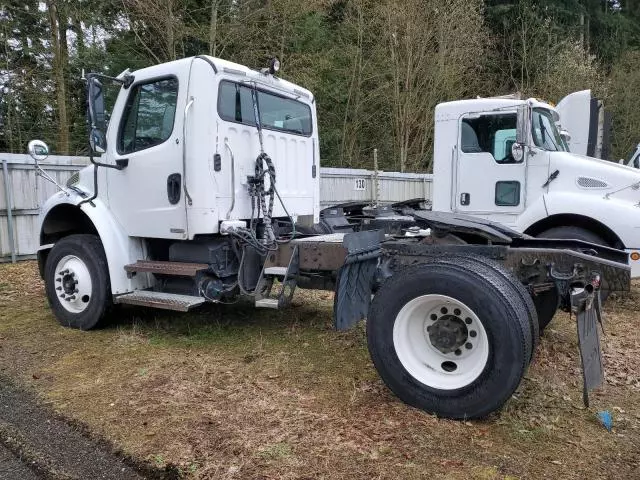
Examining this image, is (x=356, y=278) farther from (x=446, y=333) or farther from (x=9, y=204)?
(x=9, y=204)

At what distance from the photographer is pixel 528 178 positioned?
23.3 feet

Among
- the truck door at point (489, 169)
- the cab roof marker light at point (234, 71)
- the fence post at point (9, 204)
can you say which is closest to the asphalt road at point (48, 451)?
the cab roof marker light at point (234, 71)

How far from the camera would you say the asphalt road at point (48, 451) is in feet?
9.73

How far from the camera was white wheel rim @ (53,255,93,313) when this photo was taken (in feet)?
18.1

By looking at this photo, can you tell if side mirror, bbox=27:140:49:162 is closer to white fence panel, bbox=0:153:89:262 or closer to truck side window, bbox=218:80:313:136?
truck side window, bbox=218:80:313:136

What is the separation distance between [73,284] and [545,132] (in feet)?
20.3

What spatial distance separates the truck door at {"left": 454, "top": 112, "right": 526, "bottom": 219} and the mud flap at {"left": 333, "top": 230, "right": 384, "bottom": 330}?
377cm

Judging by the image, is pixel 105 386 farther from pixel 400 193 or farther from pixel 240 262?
pixel 400 193

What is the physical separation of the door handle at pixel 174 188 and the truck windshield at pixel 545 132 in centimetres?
473

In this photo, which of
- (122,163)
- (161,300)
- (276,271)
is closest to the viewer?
(276,271)

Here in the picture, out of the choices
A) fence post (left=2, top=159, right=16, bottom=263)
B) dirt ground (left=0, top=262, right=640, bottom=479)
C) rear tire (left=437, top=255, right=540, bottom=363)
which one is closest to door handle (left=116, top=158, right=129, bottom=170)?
dirt ground (left=0, top=262, right=640, bottom=479)

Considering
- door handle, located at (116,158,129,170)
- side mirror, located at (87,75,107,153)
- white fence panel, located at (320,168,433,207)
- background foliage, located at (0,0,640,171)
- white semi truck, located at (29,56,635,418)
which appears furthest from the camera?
white fence panel, located at (320,168,433,207)

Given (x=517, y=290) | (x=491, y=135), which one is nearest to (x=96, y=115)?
(x=517, y=290)

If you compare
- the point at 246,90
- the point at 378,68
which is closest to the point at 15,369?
the point at 246,90
